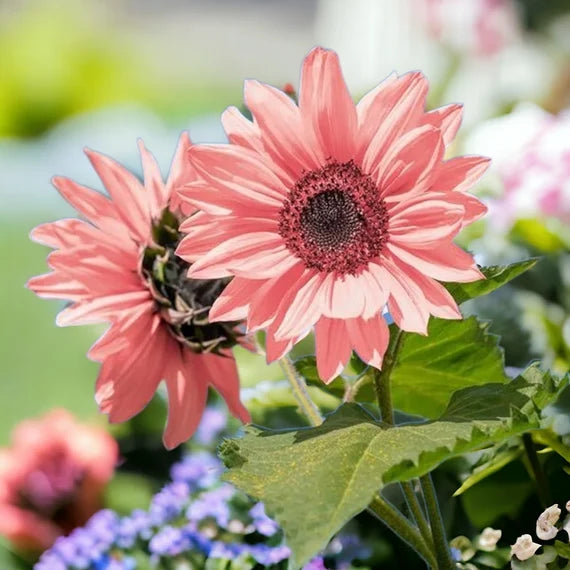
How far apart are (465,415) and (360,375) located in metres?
0.08

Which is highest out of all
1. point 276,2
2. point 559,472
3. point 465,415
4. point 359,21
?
point 465,415

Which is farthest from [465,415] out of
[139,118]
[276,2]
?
[276,2]

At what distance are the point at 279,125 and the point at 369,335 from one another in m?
0.08

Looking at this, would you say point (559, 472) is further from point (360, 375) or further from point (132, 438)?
point (132, 438)

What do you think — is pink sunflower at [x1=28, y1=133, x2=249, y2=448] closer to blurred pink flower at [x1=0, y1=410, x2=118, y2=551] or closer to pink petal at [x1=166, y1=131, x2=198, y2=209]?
pink petal at [x1=166, y1=131, x2=198, y2=209]

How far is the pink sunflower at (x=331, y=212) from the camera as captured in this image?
1.35ft

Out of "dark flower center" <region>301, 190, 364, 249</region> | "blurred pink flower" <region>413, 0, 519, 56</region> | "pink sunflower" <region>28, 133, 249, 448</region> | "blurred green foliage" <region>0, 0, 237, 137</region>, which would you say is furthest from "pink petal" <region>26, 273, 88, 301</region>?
"blurred green foliage" <region>0, 0, 237, 137</region>

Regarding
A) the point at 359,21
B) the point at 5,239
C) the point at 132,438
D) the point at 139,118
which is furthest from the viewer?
the point at 359,21

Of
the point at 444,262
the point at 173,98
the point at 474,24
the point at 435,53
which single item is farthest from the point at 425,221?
the point at 173,98

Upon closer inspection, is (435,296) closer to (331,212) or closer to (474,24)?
(331,212)

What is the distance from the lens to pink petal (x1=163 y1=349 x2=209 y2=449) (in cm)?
50

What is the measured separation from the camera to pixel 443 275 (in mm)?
410

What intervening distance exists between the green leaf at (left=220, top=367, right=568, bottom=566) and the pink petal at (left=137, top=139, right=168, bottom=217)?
0.38 ft

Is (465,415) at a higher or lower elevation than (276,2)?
higher
